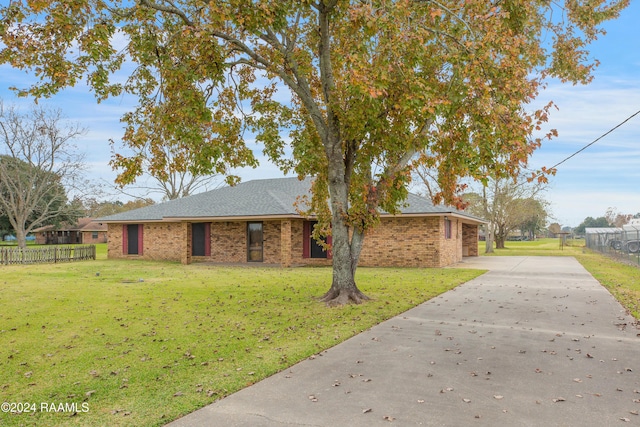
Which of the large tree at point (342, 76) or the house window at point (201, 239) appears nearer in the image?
the large tree at point (342, 76)

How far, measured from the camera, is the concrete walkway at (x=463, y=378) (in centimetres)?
423

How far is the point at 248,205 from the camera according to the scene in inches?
915

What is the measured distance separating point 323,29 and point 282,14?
4.77 feet

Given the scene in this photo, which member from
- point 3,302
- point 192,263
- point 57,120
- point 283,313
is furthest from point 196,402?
point 57,120

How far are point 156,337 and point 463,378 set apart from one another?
481cm

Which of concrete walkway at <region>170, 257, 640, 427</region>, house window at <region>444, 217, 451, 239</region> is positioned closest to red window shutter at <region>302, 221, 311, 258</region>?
house window at <region>444, 217, 451, 239</region>

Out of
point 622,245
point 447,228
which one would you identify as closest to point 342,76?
point 447,228

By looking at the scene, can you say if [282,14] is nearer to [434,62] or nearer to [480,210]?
[434,62]

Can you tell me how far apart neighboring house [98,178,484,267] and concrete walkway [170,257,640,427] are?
36.8 feet

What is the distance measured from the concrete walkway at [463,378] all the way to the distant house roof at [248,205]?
11.7 meters

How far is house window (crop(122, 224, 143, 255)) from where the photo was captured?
2669 centimetres

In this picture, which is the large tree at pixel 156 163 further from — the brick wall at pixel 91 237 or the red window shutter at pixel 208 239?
the brick wall at pixel 91 237

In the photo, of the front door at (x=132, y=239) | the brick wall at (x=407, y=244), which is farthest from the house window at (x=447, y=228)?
the front door at (x=132, y=239)

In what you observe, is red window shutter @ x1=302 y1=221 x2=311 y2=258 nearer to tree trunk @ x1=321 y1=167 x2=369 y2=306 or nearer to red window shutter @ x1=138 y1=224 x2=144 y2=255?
red window shutter @ x1=138 y1=224 x2=144 y2=255
